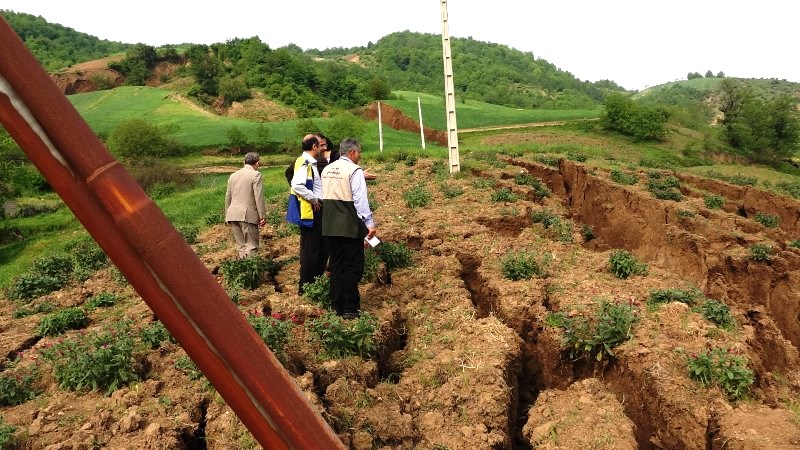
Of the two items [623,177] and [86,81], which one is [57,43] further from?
[623,177]

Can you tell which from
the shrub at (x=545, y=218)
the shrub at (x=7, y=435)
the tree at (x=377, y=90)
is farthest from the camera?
the tree at (x=377, y=90)

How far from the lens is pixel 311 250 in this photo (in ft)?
19.6

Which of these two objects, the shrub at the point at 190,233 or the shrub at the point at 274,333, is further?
the shrub at the point at 190,233

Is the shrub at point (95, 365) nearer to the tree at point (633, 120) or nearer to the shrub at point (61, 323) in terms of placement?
the shrub at point (61, 323)

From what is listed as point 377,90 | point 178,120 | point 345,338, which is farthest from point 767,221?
point 178,120

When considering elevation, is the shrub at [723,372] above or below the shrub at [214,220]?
below

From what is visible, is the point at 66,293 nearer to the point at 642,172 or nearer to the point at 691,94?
the point at 642,172

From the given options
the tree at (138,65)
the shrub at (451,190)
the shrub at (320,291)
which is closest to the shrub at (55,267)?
the shrub at (320,291)

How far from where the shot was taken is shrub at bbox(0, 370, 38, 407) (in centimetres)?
415

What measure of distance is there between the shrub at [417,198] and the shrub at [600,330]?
16.3 ft

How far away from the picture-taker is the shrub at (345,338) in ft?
15.2

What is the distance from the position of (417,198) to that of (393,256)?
3215mm

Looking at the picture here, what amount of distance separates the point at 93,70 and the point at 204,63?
67.7ft

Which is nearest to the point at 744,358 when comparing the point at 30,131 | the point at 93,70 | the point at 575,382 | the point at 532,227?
Answer: the point at 575,382
